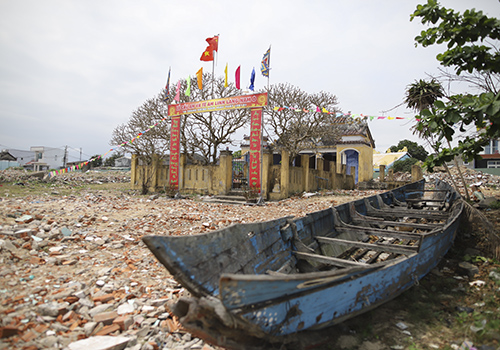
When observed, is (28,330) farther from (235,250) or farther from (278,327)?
(278,327)

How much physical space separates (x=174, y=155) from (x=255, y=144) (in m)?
4.35

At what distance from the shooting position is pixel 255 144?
35.0ft

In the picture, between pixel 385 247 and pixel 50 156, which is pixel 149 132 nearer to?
pixel 385 247

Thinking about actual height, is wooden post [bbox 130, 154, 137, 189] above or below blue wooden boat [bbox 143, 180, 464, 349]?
above

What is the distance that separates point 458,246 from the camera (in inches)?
189

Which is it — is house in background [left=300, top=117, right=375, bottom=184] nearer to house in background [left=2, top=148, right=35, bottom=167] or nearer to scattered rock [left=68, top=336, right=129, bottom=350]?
scattered rock [left=68, top=336, right=129, bottom=350]

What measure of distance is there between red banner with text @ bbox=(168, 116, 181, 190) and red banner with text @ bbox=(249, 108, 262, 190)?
397 cm

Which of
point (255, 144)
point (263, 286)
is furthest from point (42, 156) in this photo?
point (263, 286)

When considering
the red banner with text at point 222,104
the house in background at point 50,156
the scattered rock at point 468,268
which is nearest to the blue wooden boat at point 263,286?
the scattered rock at point 468,268

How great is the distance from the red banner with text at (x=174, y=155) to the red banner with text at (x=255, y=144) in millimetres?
3970

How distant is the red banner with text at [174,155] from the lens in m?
12.7

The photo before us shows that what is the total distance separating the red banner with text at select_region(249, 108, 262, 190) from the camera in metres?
10.6

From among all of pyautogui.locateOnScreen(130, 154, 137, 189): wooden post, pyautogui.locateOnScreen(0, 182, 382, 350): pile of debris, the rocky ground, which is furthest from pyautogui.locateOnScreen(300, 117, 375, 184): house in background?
pyautogui.locateOnScreen(0, 182, 382, 350): pile of debris

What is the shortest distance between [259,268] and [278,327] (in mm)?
883
